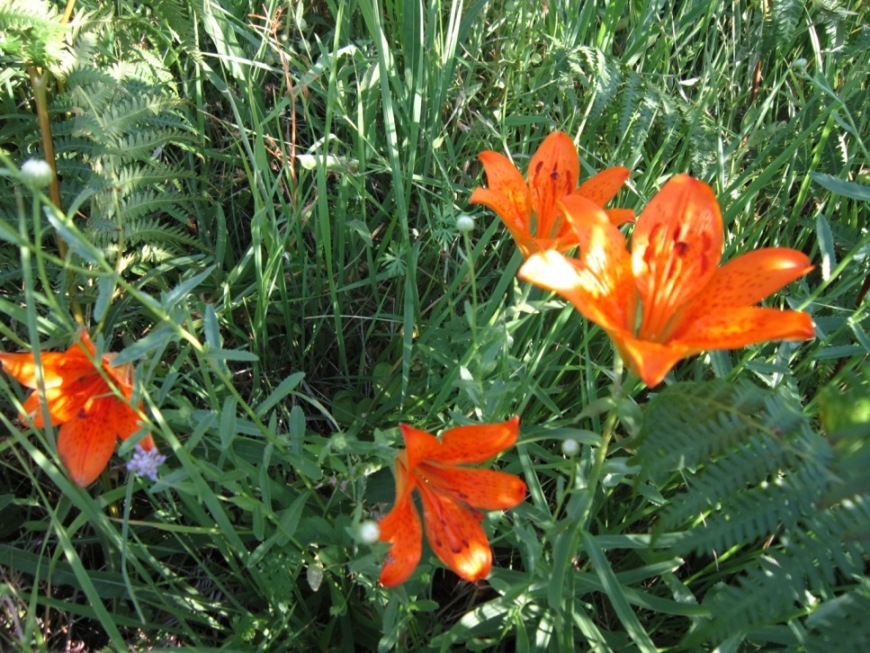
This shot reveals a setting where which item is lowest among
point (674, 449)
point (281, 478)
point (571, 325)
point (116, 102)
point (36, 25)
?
point (281, 478)

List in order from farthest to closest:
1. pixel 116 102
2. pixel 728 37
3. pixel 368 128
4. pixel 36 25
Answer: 1. pixel 728 37
2. pixel 368 128
3. pixel 116 102
4. pixel 36 25

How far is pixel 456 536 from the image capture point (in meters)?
1.39

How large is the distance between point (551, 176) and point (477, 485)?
66 cm

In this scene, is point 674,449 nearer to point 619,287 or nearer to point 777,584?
point 777,584

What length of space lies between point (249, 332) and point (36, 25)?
0.87 metres

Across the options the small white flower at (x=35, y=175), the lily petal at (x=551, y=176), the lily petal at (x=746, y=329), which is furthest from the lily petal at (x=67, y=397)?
the lily petal at (x=746, y=329)

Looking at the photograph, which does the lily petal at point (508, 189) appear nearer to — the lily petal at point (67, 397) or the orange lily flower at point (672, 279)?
the orange lily flower at point (672, 279)

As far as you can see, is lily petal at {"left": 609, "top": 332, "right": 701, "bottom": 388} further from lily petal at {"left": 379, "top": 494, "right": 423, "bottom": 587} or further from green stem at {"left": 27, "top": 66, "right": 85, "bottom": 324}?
green stem at {"left": 27, "top": 66, "right": 85, "bottom": 324}

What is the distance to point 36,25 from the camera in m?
1.67

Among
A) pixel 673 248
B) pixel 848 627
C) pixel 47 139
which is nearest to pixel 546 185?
pixel 673 248

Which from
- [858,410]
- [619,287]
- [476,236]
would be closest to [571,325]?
[476,236]

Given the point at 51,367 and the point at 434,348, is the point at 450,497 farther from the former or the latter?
the point at 51,367

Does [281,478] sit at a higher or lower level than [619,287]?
lower

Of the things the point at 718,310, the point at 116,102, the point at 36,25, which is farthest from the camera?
the point at 116,102
